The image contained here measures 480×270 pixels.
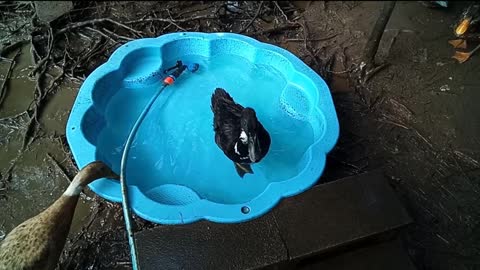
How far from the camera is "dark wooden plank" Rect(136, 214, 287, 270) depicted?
268cm

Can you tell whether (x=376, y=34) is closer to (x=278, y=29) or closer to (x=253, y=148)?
(x=278, y=29)

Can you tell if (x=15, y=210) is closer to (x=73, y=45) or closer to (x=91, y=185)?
(x=91, y=185)

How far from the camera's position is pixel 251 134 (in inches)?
122

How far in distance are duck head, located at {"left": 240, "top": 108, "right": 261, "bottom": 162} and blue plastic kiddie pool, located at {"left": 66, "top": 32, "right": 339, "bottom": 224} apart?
0.91 feet

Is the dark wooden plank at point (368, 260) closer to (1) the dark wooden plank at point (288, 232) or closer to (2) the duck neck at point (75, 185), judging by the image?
(1) the dark wooden plank at point (288, 232)

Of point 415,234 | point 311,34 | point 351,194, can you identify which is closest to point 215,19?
point 311,34

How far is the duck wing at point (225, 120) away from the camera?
3273 millimetres

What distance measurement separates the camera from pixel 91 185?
306 centimetres

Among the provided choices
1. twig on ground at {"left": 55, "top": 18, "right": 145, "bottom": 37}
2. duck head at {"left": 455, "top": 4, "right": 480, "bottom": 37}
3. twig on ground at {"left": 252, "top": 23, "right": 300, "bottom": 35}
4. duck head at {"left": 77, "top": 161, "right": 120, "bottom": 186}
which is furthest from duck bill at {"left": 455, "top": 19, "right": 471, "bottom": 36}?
duck head at {"left": 77, "top": 161, "right": 120, "bottom": 186}

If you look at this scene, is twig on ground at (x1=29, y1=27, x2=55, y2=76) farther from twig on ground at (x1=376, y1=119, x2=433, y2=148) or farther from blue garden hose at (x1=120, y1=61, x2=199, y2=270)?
twig on ground at (x1=376, y1=119, x2=433, y2=148)

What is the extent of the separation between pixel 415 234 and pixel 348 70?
1.96 m

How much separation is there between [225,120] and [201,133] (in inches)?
20.6

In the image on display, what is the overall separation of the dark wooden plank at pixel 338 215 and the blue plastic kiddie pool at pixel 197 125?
0.16m

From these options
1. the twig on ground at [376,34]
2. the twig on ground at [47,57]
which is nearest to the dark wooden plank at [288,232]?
the twig on ground at [376,34]
